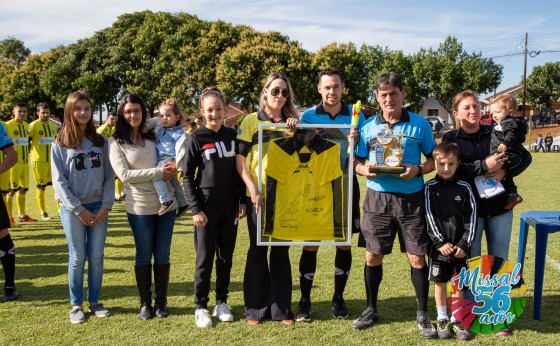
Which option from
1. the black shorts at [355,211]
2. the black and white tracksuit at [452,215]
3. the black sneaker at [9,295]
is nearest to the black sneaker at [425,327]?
the black and white tracksuit at [452,215]

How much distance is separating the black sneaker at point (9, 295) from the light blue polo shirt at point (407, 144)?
12.7 ft

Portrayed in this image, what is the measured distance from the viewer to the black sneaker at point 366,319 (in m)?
4.30

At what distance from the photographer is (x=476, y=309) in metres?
4.11

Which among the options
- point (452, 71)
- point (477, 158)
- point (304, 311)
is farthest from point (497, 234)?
point (452, 71)

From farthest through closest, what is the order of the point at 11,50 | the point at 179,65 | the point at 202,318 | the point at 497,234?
the point at 11,50 → the point at 179,65 → the point at 202,318 → the point at 497,234

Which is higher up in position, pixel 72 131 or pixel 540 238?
pixel 72 131

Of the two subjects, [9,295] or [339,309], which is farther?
[9,295]

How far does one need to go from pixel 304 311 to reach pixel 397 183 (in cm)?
148

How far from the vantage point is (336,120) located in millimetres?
4406

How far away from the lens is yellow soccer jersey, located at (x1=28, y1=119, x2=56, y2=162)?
9656 millimetres

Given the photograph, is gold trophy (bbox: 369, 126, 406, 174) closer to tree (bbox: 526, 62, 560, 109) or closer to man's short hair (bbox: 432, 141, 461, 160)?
man's short hair (bbox: 432, 141, 461, 160)

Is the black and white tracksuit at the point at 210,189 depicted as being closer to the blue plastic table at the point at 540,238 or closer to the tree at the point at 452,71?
the blue plastic table at the point at 540,238

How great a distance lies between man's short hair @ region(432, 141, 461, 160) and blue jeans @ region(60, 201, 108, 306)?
119 inches

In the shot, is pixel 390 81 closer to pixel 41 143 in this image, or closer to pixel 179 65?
pixel 41 143
